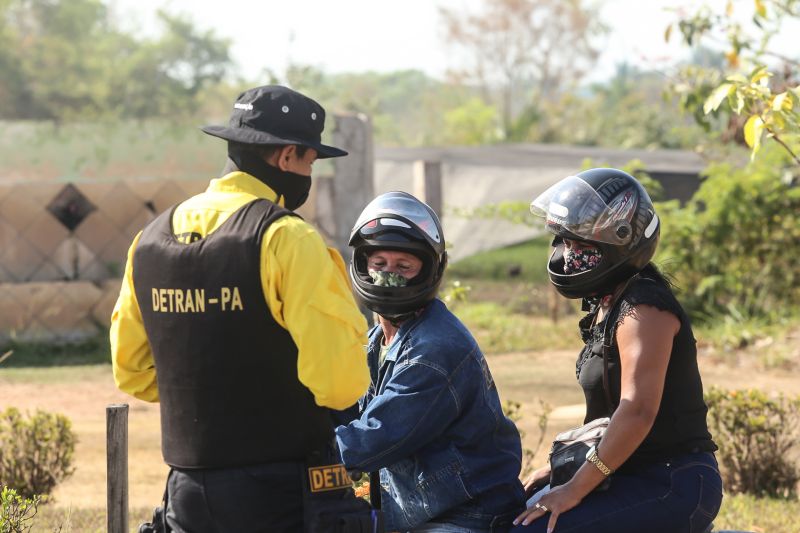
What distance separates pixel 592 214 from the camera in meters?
3.74

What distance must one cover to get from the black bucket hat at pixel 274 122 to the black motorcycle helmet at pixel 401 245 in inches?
11.0

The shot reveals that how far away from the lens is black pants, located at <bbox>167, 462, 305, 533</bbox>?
10.6 ft

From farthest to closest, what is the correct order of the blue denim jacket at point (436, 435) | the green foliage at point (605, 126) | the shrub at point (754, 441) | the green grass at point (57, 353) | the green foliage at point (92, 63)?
the green foliage at point (92, 63) < the green foliage at point (605, 126) < the green grass at point (57, 353) < the shrub at point (754, 441) < the blue denim jacket at point (436, 435)

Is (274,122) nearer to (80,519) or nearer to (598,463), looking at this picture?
(598,463)

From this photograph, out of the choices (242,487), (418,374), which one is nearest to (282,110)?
(418,374)

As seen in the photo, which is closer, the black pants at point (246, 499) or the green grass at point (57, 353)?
the black pants at point (246, 499)

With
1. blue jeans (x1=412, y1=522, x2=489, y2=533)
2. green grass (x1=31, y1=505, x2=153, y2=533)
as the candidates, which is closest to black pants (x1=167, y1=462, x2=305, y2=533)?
blue jeans (x1=412, y1=522, x2=489, y2=533)

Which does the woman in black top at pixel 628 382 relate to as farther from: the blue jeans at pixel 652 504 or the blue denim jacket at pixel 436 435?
the blue denim jacket at pixel 436 435

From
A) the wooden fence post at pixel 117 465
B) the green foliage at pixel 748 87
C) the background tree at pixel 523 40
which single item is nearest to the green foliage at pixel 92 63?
the background tree at pixel 523 40

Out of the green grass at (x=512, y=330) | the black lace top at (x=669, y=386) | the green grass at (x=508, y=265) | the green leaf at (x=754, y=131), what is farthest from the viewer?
the green grass at (x=508, y=265)

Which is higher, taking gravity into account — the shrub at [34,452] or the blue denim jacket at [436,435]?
the blue denim jacket at [436,435]

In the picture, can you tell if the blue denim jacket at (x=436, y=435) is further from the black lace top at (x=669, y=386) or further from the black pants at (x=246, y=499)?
the black lace top at (x=669, y=386)

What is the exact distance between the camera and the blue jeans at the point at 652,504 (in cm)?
346

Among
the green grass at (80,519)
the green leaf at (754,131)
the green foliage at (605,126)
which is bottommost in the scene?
the green foliage at (605,126)
